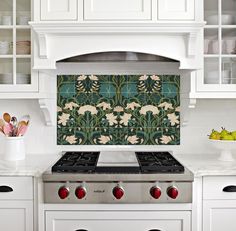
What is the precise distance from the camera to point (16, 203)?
2.14m

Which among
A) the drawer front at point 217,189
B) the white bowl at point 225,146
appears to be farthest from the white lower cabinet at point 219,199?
the white bowl at point 225,146

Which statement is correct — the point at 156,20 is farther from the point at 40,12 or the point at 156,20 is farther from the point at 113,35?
→ the point at 40,12

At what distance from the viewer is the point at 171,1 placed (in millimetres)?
2348

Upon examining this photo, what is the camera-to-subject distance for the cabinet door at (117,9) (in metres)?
2.34

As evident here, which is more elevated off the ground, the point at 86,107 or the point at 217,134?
the point at 86,107

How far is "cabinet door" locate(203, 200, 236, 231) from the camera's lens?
2.15 metres

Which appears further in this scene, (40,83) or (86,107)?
(86,107)

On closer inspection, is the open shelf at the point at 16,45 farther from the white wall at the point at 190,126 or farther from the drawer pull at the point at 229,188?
the drawer pull at the point at 229,188

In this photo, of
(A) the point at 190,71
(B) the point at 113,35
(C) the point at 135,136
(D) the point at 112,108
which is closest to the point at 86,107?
(D) the point at 112,108

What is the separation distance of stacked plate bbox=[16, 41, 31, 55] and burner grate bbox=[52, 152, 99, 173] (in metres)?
0.74

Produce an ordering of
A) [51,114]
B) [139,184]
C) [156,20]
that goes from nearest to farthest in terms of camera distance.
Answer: [139,184]
[156,20]
[51,114]

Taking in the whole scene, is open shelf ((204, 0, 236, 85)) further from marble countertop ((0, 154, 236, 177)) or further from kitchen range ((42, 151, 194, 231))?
kitchen range ((42, 151, 194, 231))

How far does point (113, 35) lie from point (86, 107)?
645mm

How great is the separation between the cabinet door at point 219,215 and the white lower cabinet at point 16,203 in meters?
1.01
